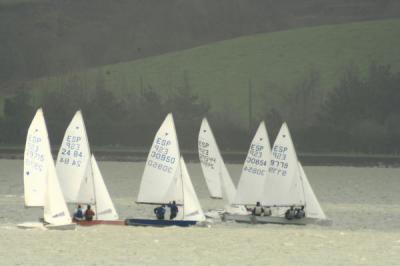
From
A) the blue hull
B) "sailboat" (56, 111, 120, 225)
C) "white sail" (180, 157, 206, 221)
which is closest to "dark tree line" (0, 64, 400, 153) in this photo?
"white sail" (180, 157, 206, 221)

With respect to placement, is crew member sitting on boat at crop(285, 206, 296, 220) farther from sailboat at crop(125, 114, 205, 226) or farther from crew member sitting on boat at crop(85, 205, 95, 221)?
crew member sitting on boat at crop(85, 205, 95, 221)

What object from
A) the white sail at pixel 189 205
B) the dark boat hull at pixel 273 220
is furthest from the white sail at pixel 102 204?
the dark boat hull at pixel 273 220

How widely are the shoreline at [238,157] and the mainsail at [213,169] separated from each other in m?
53.5

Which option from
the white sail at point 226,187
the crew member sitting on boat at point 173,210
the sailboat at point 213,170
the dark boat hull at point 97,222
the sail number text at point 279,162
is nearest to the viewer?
the dark boat hull at point 97,222

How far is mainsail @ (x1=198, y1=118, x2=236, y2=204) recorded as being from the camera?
1515 inches

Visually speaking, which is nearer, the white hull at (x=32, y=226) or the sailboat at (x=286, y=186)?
the white hull at (x=32, y=226)

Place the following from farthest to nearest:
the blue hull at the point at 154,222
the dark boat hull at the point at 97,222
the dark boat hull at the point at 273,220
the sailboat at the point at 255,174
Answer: the sailboat at the point at 255,174 → the dark boat hull at the point at 273,220 → the blue hull at the point at 154,222 → the dark boat hull at the point at 97,222

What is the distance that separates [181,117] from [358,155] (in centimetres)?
1715

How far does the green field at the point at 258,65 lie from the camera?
4498 inches

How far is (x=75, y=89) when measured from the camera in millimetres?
116312

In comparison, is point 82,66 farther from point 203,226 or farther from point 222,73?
point 203,226

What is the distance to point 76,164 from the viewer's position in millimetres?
32438

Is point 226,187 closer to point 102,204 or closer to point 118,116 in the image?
point 102,204

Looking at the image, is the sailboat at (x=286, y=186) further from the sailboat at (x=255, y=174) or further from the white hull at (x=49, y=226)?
the white hull at (x=49, y=226)
